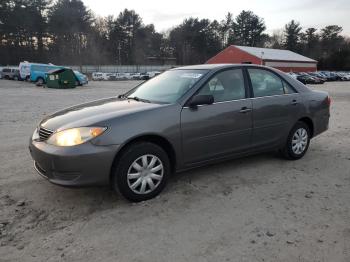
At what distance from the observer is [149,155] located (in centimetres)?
395

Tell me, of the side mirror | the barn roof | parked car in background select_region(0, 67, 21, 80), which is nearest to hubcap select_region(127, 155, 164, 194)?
the side mirror

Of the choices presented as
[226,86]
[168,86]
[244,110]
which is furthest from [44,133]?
[244,110]

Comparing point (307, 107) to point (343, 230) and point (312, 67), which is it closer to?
point (343, 230)

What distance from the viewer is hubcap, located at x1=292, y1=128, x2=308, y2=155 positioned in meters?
5.62

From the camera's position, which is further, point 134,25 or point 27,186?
point 134,25

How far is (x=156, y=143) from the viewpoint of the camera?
4.10 metres

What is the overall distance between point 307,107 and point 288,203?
2260mm

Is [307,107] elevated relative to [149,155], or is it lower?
elevated

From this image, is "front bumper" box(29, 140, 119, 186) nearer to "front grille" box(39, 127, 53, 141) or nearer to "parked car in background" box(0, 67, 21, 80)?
"front grille" box(39, 127, 53, 141)

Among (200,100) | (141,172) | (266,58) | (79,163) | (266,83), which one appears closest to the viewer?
(79,163)

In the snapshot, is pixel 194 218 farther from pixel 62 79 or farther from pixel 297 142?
pixel 62 79

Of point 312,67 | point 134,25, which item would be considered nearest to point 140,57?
point 134,25

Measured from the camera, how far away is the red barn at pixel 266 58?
5953 cm

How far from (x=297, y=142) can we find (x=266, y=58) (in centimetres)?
5693
